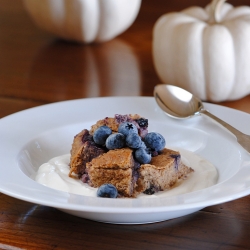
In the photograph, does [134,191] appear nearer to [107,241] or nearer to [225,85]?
[107,241]

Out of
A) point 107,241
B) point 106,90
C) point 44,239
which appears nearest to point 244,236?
point 107,241

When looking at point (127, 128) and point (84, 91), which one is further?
point (84, 91)

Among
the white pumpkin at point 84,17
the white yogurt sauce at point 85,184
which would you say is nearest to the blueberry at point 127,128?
the white yogurt sauce at point 85,184

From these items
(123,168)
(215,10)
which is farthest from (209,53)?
(123,168)

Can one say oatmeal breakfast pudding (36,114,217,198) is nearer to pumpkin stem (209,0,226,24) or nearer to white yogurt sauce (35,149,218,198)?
white yogurt sauce (35,149,218,198)

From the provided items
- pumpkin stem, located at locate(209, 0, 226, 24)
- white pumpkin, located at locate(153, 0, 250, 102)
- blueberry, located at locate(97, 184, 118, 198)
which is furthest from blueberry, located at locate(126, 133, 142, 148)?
pumpkin stem, located at locate(209, 0, 226, 24)

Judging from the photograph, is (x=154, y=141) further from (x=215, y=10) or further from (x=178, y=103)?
(x=215, y=10)
